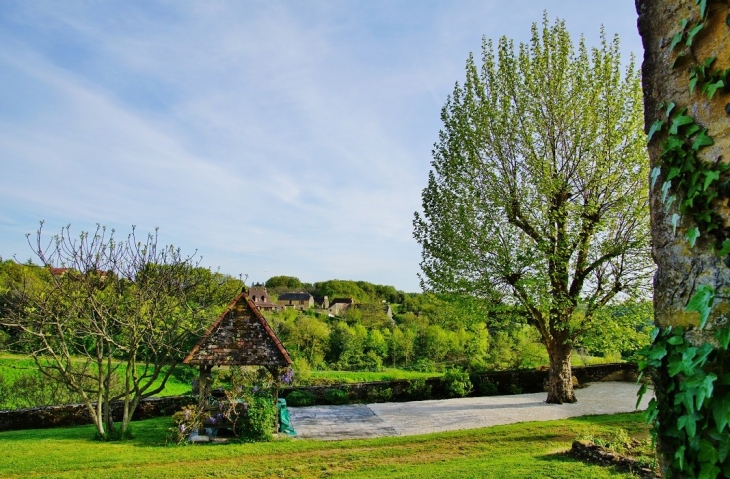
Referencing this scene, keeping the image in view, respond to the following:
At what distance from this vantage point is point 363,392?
658 inches

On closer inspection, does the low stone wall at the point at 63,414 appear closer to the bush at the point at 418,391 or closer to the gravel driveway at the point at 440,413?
the gravel driveway at the point at 440,413

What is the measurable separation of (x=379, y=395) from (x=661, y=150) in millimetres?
15065

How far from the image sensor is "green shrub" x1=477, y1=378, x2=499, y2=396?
17678 millimetres

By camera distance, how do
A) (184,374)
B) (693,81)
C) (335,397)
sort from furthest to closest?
(184,374)
(335,397)
(693,81)

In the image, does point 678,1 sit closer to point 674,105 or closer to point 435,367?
point 674,105

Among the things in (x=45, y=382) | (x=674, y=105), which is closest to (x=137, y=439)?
(x=45, y=382)

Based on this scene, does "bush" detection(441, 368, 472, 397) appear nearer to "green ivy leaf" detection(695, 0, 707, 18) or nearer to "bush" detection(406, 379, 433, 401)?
"bush" detection(406, 379, 433, 401)

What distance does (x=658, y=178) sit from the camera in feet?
9.68

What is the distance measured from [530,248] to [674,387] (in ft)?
37.0

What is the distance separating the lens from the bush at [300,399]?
15.6 m

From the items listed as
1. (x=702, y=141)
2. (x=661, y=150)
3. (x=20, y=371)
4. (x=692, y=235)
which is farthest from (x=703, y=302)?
(x=20, y=371)

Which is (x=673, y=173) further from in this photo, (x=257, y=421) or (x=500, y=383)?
(x=500, y=383)

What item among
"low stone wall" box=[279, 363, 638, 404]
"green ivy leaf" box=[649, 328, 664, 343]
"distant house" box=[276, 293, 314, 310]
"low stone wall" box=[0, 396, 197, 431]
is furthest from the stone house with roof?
"green ivy leaf" box=[649, 328, 664, 343]

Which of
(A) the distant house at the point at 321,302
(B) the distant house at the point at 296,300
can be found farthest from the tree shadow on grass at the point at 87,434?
(A) the distant house at the point at 321,302
